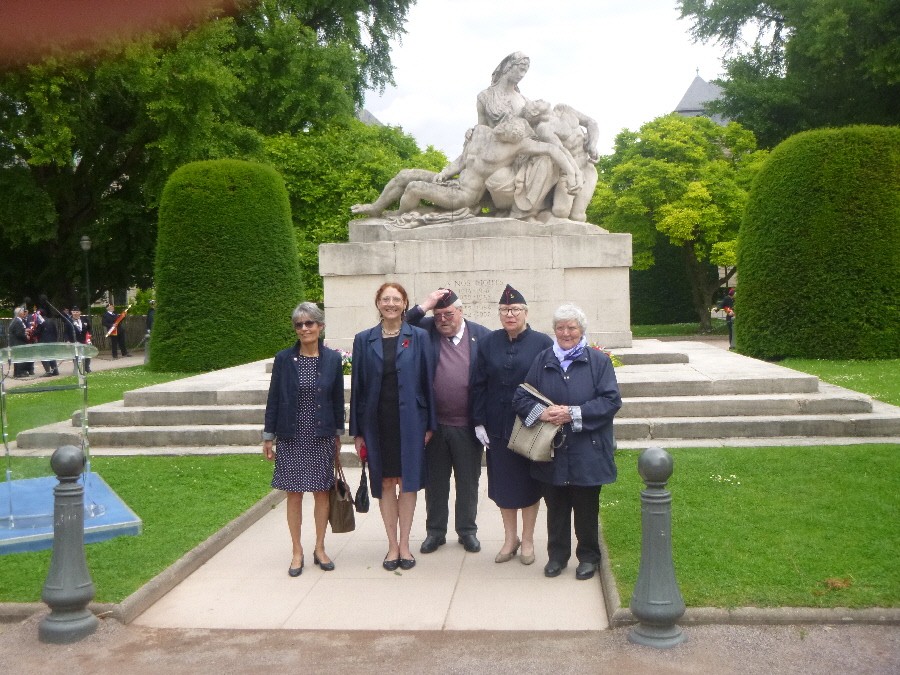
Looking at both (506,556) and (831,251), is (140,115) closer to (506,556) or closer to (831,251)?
(831,251)

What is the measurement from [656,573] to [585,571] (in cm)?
94

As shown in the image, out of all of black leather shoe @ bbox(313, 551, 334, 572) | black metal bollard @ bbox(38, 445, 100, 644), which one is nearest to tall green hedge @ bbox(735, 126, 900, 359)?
black leather shoe @ bbox(313, 551, 334, 572)

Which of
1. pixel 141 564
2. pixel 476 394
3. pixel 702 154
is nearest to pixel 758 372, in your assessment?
pixel 476 394

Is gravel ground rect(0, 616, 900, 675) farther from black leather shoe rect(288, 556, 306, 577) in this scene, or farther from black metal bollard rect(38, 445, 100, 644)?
black leather shoe rect(288, 556, 306, 577)

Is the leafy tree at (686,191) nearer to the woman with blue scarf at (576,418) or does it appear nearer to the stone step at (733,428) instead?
the stone step at (733,428)

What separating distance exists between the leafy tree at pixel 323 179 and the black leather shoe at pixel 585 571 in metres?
21.5

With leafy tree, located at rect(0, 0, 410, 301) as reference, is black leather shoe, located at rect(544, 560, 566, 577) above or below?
below

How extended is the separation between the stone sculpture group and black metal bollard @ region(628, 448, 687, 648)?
8119mm

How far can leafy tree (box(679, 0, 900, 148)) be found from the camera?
2358 centimetres

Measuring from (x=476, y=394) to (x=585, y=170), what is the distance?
7675 mm

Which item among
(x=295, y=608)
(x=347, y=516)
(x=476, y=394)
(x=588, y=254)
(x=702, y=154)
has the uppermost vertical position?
(x=702, y=154)

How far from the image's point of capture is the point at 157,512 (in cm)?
675

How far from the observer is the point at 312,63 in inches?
1117

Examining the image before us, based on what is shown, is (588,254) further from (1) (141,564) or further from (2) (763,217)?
(1) (141,564)
